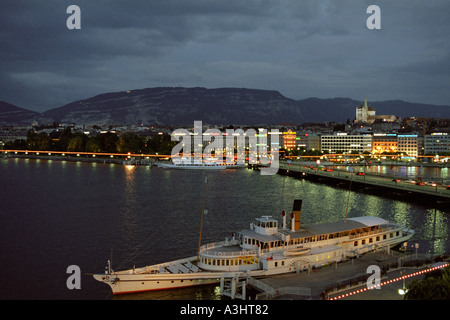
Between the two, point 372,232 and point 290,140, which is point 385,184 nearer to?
point 372,232

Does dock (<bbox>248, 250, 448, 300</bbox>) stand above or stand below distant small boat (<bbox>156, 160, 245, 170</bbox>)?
below

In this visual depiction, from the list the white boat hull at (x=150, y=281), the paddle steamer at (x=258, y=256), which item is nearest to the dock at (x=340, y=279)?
the paddle steamer at (x=258, y=256)

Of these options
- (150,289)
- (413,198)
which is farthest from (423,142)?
(150,289)

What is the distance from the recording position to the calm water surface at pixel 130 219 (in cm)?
1780

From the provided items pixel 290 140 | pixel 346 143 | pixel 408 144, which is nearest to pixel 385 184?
pixel 408 144

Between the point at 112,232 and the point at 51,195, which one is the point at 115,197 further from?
the point at 112,232

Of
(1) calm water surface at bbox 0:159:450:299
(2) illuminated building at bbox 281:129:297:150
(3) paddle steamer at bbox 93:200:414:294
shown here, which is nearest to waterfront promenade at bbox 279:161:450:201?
(1) calm water surface at bbox 0:159:450:299

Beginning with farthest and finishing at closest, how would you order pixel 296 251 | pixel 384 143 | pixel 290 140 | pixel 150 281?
pixel 290 140, pixel 384 143, pixel 296 251, pixel 150 281

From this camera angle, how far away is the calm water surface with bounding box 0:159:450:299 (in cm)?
1780

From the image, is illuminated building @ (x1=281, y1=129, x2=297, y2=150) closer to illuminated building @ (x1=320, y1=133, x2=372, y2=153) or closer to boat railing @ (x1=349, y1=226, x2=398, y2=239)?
illuminated building @ (x1=320, y1=133, x2=372, y2=153)

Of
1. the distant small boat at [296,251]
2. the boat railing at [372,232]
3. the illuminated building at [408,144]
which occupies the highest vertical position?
the illuminated building at [408,144]

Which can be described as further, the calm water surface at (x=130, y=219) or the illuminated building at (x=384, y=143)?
the illuminated building at (x=384, y=143)

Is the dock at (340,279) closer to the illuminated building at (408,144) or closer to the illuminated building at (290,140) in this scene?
the illuminated building at (408,144)

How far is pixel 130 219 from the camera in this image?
27.4 meters
